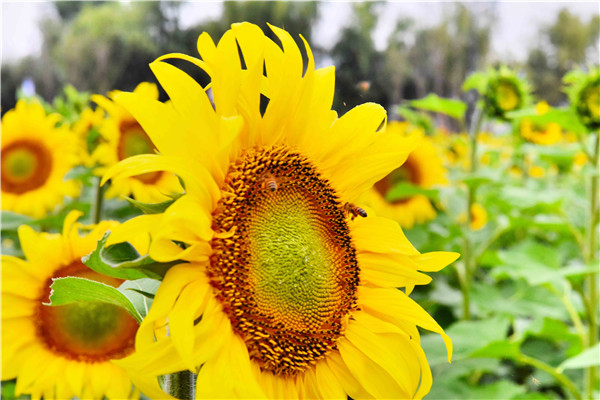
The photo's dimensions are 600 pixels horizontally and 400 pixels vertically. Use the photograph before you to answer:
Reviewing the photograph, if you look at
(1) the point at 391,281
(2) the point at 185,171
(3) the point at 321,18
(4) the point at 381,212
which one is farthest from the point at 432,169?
(2) the point at 185,171

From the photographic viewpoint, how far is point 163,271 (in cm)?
38

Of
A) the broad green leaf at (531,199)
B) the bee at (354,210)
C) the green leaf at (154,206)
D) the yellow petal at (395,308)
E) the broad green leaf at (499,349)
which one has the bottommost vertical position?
the broad green leaf at (499,349)

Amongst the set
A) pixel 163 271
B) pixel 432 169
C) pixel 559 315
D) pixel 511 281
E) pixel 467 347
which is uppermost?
pixel 163 271

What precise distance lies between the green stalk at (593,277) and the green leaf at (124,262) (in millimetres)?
1120

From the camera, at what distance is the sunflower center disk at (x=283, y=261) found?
42cm

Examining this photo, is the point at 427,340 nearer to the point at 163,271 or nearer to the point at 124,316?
the point at 124,316

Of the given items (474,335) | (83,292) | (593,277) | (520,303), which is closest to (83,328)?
(83,292)

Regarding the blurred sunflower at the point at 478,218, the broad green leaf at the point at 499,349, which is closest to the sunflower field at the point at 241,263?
the broad green leaf at the point at 499,349

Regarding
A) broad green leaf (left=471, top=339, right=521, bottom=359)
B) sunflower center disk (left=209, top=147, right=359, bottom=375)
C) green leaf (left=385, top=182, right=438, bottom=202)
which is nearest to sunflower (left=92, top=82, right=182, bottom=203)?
sunflower center disk (left=209, top=147, right=359, bottom=375)

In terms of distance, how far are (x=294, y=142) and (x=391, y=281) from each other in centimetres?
14

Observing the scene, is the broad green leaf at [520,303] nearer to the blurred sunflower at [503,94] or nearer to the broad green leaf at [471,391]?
the broad green leaf at [471,391]

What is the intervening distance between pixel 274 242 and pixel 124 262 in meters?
0.12

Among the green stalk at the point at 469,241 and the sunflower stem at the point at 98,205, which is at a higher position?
the sunflower stem at the point at 98,205

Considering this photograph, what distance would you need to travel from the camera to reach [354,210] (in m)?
0.46
